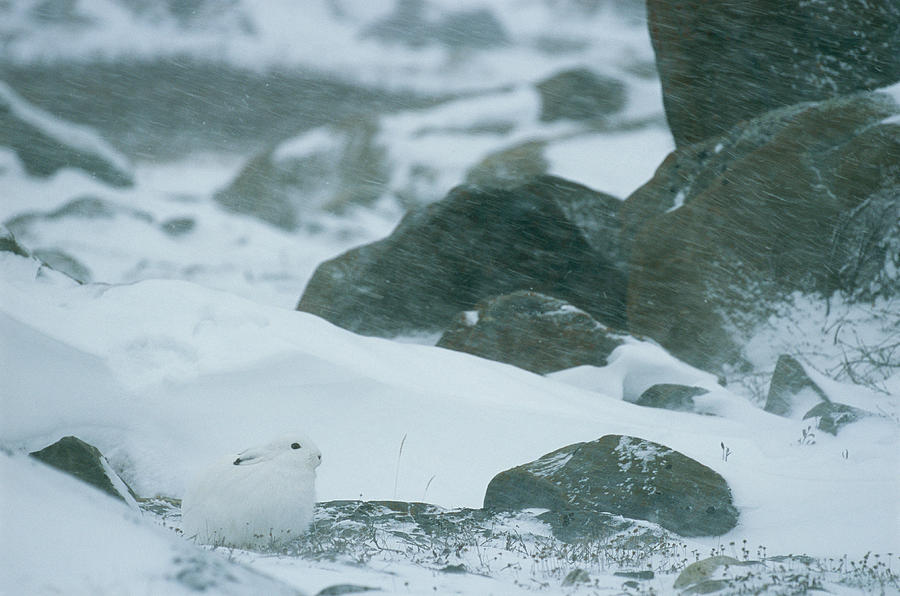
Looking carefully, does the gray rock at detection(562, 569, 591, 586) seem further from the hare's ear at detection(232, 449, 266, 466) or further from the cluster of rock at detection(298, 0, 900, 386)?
the cluster of rock at detection(298, 0, 900, 386)

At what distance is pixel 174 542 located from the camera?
1.67 meters

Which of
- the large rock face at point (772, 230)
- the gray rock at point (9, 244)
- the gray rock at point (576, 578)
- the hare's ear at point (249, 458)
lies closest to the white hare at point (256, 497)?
the hare's ear at point (249, 458)

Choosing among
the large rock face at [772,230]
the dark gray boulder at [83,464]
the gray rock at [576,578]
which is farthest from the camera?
the large rock face at [772,230]

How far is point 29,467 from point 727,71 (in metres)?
12.4

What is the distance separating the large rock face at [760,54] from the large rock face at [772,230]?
979 mm

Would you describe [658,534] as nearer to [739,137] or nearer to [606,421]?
[606,421]

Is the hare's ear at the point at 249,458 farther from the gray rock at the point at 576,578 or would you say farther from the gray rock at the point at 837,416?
the gray rock at the point at 837,416

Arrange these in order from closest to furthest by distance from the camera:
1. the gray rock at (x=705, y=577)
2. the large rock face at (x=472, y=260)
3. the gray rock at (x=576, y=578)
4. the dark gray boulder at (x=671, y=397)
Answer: the gray rock at (x=705, y=577) → the gray rock at (x=576, y=578) → the dark gray boulder at (x=671, y=397) → the large rock face at (x=472, y=260)

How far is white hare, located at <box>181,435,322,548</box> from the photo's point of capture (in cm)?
363

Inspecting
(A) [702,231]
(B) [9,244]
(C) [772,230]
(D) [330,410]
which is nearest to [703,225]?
(A) [702,231]

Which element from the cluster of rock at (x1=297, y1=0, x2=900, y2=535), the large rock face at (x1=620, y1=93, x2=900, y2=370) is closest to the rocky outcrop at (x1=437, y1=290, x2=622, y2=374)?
the cluster of rock at (x1=297, y1=0, x2=900, y2=535)

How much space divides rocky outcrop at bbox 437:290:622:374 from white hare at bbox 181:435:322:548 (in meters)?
6.38

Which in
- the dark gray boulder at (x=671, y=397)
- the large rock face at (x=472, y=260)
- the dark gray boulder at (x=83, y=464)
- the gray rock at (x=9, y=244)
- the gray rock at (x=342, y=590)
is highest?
the large rock face at (x=472, y=260)

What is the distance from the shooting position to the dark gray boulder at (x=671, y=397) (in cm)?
798
